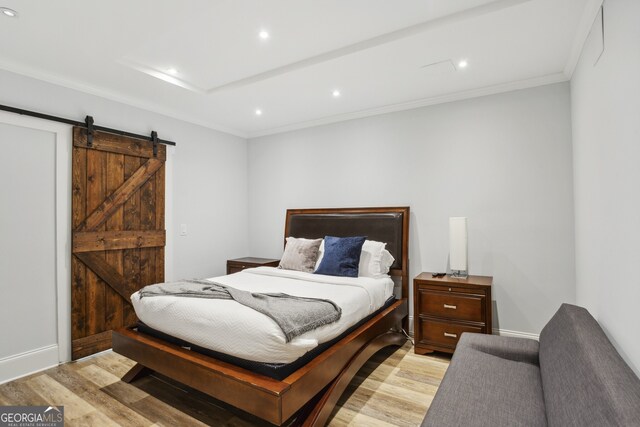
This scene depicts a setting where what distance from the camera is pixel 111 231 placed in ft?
11.2

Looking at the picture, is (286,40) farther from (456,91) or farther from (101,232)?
(101,232)

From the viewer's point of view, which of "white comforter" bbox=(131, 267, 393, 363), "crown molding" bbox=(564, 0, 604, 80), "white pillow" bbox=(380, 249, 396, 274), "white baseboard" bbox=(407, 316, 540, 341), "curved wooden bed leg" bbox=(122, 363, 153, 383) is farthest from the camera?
"white pillow" bbox=(380, 249, 396, 274)

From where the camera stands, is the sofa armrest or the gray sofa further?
the sofa armrest

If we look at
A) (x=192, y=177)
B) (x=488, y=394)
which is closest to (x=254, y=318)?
(x=488, y=394)

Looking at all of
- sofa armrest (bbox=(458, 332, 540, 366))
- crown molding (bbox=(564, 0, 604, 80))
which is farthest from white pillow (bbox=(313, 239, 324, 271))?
crown molding (bbox=(564, 0, 604, 80))

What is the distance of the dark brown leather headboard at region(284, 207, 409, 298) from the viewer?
12.2 feet

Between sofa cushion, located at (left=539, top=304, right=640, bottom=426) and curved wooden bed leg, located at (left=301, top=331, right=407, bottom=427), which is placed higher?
sofa cushion, located at (left=539, top=304, right=640, bottom=426)

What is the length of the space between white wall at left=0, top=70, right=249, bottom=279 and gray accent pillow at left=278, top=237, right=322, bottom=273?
1224mm

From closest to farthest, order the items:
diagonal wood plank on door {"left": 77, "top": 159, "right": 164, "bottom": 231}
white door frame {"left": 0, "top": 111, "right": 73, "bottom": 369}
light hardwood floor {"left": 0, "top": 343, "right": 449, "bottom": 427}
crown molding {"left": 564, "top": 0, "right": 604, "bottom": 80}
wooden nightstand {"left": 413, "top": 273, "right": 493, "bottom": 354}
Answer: crown molding {"left": 564, "top": 0, "right": 604, "bottom": 80} < light hardwood floor {"left": 0, "top": 343, "right": 449, "bottom": 427} < wooden nightstand {"left": 413, "top": 273, "right": 493, "bottom": 354} < white door frame {"left": 0, "top": 111, "right": 73, "bottom": 369} < diagonal wood plank on door {"left": 77, "top": 159, "right": 164, "bottom": 231}

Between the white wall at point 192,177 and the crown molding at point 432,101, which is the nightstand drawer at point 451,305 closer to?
the crown molding at point 432,101

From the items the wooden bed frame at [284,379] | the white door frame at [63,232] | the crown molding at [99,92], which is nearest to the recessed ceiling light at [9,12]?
the crown molding at [99,92]

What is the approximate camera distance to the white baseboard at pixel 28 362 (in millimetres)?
2725

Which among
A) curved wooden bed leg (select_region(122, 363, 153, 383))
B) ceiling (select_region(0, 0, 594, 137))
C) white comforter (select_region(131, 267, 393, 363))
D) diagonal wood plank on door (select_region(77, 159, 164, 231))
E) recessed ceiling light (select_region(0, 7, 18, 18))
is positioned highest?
recessed ceiling light (select_region(0, 7, 18, 18))

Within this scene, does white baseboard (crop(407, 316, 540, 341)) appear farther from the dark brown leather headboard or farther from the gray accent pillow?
Result: the gray accent pillow
